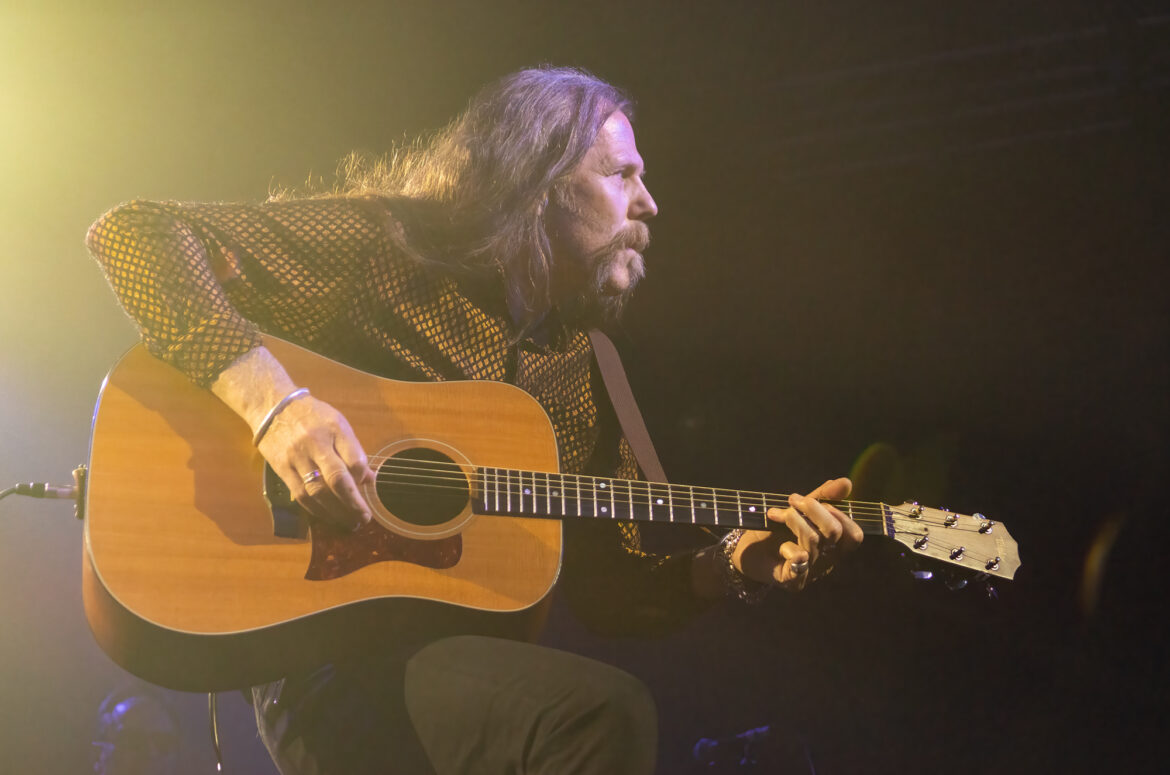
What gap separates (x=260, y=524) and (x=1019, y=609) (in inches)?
115

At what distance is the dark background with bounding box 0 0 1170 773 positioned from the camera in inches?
119

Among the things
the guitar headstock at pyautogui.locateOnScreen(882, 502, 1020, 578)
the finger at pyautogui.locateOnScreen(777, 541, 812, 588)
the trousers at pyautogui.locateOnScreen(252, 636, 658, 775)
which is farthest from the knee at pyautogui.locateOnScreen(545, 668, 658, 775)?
the guitar headstock at pyautogui.locateOnScreen(882, 502, 1020, 578)

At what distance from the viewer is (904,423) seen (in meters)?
3.27

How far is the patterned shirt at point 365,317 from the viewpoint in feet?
5.67

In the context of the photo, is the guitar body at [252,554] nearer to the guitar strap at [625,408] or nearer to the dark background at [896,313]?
the guitar strap at [625,408]

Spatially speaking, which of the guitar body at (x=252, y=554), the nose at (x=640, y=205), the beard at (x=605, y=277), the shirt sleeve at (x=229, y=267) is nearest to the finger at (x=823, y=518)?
the guitar body at (x=252, y=554)

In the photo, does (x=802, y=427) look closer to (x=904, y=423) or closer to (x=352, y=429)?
(x=904, y=423)

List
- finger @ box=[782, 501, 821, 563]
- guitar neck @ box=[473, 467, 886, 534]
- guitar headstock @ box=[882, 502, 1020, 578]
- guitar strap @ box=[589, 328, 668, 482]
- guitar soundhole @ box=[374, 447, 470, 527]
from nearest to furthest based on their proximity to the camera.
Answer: guitar soundhole @ box=[374, 447, 470, 527], guitar neck @ box=[473, 467, 886, 534], finger @ box=[782, 501, 821, 563], guitar headstock @ box=[882, 502, 1020, 578], guitar strap @ box=[589, 328, 668, 482]

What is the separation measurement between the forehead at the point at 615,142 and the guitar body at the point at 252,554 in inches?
44.4

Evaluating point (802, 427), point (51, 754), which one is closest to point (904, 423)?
point (802, 427)

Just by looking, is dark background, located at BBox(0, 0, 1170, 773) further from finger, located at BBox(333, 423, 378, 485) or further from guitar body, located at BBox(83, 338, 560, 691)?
finger, located at BBox(333, 423, 378, 485)

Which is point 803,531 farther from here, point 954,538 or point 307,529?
point 307,529

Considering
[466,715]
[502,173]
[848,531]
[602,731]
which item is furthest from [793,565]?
[502,173]

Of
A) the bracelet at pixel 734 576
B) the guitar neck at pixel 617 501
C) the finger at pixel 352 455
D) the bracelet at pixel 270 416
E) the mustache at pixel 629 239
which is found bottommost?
the bracelet at pixel 734 576
